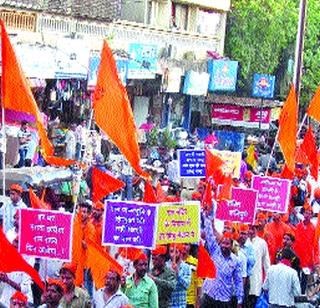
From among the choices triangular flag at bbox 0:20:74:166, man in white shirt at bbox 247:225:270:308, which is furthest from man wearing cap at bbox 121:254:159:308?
man in white shirt at bbox 247:225:270:308

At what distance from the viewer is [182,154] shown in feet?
59.5

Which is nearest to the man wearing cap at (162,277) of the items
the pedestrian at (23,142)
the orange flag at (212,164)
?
the orange flag at (212,164)

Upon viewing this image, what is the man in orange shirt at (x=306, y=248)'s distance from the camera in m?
15.1

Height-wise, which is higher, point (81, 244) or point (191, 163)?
point (191, 163)

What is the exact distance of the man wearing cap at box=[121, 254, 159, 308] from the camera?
11.3m

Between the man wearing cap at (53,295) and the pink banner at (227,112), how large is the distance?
30141mm

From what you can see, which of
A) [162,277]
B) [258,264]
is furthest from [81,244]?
[258,264]

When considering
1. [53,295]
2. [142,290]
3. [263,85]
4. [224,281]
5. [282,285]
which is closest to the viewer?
[53,295]

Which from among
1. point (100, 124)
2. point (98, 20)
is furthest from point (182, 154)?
point (98, 20)

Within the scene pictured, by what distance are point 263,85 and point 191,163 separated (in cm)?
2265

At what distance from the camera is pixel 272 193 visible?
17016 mm

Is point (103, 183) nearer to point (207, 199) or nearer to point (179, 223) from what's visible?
point (179, 223)

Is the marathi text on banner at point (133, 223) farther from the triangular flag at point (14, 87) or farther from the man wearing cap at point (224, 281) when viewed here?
the triangular flag at point (14, 87)

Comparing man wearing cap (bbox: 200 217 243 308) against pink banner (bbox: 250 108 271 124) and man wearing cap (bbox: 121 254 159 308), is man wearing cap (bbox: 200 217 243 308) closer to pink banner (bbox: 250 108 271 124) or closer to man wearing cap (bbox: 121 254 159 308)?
man wearing cap (bbox: 121 254 159 308)
